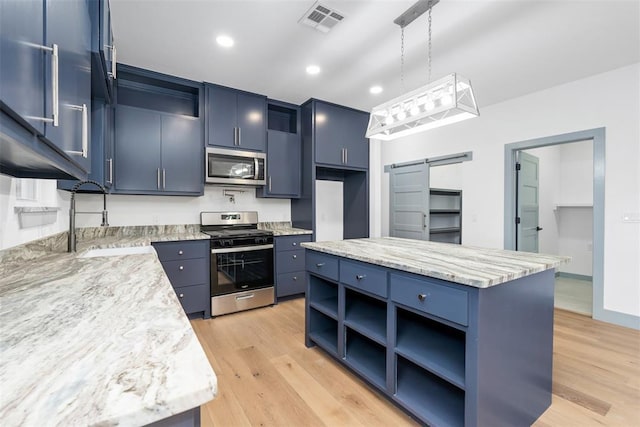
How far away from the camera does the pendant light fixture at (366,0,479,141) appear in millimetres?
1803

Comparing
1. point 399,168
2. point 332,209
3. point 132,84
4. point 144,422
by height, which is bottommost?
point 144,422

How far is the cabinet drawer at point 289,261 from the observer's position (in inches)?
144

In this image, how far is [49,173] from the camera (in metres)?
1.24

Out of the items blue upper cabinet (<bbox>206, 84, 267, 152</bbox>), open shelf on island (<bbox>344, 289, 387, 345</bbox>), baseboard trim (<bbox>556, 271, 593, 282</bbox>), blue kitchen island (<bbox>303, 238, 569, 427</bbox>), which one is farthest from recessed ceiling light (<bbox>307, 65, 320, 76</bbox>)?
baseboard trim (<bbox>556, 271, 593, 282</bbox>)

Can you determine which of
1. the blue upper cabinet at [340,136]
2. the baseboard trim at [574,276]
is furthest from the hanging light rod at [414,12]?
the baseboard trim at [574,276]

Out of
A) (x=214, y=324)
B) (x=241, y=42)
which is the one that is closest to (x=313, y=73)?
(x=241, y=42)

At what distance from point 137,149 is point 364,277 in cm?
279

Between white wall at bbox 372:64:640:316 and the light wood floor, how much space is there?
746mm

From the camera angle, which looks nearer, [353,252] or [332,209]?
[353,252]

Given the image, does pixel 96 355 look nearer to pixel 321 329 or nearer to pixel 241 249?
pixel 321 329

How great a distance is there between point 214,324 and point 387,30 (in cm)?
324

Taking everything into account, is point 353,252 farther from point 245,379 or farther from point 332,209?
point 332,209

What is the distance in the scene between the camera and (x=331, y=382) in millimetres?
2031

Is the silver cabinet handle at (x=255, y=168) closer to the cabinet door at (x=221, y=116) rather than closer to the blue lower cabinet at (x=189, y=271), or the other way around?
→ the cabinet door at (x=221, y=116)
